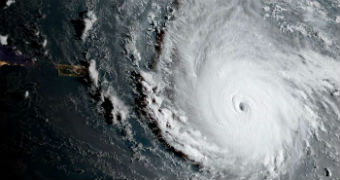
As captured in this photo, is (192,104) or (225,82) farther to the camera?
(225,82)

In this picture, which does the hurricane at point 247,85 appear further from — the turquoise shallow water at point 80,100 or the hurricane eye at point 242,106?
the turquoise shallow water at point 80,100

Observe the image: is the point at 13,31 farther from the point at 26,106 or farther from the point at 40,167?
the point at 40,167

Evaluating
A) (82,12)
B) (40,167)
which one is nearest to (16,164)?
(40,167)

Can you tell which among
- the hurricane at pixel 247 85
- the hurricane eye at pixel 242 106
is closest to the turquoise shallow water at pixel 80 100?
the hurricane at pixel 247 85

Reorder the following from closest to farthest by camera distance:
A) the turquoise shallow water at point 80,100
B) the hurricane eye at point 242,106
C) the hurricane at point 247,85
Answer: the turquoise shallow water at point 80,100 → the hurricane at point 247,85 → the hurricane eye at point 242,106

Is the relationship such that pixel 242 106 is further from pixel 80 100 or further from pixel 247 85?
pixel 80 100

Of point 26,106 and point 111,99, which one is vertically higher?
point 111,99

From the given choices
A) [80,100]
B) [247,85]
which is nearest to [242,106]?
[247,85]

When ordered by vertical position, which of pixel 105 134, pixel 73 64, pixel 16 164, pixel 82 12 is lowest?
pixel 16 164
